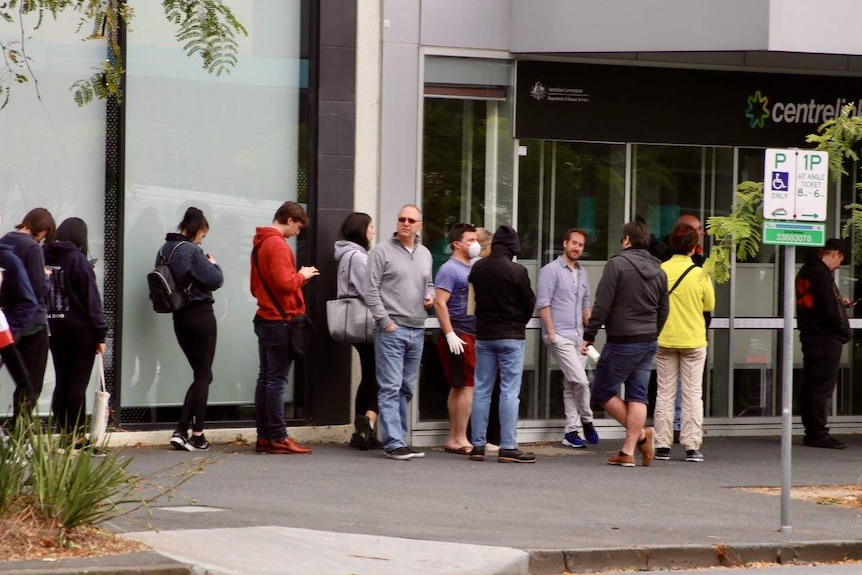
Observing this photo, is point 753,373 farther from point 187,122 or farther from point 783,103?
point 187,122

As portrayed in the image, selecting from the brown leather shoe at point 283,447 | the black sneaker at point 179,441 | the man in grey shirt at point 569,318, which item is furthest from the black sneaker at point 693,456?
the black sneaker at point 179,441

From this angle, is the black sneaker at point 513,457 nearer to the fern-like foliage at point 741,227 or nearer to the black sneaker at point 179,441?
the fern-like foliage at point 741,227

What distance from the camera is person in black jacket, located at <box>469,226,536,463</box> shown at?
12008 mm

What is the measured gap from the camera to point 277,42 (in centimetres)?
1329

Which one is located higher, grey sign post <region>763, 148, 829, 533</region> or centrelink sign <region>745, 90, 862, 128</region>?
centrelink sign <region>745, 90, 862, 128</region>

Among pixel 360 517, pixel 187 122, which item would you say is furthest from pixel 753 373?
pixel 360 517

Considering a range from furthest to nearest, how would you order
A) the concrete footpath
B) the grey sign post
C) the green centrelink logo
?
the green centrelink logo
the grey sign post
the concrete footpath

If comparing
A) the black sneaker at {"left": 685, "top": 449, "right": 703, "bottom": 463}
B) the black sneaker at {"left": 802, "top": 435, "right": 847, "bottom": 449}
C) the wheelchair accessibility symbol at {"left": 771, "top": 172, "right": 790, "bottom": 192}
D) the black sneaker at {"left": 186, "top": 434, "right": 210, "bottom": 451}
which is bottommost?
the black sneaker at {"left": 802, "top": 435, "right": 847, "bottom": 449}

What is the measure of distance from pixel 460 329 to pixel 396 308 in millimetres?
900

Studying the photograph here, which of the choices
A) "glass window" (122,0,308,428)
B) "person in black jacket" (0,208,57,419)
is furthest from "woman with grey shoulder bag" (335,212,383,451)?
"person in black jacket" (0,208,57,419)

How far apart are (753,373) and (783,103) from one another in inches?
111

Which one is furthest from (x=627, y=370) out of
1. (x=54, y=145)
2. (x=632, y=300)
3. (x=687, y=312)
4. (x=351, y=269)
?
(x=54, y=145)

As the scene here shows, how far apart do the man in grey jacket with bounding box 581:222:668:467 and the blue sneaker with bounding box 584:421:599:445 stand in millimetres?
1658

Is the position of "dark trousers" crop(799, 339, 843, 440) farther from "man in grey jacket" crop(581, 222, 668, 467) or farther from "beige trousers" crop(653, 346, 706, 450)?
"man in grey jacket" crop(581, 222, 668, 467)
